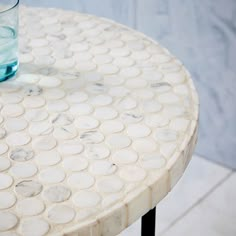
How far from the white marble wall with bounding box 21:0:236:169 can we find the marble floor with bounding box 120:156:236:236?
1.6 inches

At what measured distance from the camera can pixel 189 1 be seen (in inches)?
48.4

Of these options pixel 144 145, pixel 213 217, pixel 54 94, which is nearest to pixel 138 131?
pixel 144 145

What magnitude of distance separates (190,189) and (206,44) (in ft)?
1.06

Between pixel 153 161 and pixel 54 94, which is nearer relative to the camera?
pixel 153 161

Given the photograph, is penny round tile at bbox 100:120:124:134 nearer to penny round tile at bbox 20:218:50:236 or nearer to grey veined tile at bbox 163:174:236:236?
penny round tile at bbox 20:218:50:236

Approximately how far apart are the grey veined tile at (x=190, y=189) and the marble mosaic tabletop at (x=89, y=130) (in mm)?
472

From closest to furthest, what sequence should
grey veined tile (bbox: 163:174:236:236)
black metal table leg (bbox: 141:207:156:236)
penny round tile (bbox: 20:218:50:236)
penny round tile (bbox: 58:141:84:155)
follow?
penny round tile (bbox: 20:218:50:236), penny round tile (bbox: 58:141:84:155), black metal table leg (bbox: 141:207:156:236), grey veined tile (bbox: 163:174:236:236)

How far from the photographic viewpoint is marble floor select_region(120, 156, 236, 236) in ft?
3.89

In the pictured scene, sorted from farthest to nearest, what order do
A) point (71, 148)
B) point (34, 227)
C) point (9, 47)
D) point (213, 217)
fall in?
point (213, 217) → point (9, 47) → point (71, 148) → point (34, 227)

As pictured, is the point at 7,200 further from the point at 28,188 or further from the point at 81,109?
the point at 81,109

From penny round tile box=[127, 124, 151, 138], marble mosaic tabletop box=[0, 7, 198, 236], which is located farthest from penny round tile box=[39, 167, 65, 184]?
penny round tile box=[127, 124, 151, 138]

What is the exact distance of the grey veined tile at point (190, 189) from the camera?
4.04ft

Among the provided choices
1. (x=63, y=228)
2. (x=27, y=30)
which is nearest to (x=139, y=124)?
(x=63, y=228)

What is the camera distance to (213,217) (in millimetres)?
1218
